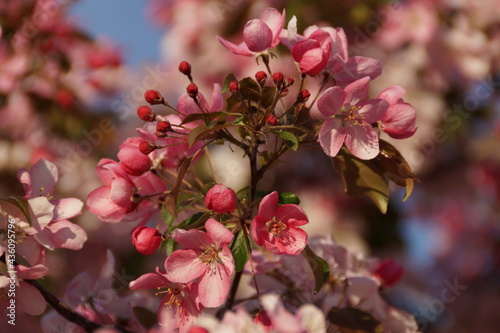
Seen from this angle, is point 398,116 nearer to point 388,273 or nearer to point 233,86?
point 233,86

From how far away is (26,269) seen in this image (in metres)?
1.08

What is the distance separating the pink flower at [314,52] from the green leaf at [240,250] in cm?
30

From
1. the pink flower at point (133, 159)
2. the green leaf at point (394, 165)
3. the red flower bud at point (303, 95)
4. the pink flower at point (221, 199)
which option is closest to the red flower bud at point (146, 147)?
the pink flower at point (133, 159)

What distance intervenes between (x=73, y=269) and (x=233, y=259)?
2.40 meters

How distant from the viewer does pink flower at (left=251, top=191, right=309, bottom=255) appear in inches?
40.3

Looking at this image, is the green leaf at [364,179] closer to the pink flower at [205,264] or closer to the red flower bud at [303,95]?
the red flower bud at [303,95]

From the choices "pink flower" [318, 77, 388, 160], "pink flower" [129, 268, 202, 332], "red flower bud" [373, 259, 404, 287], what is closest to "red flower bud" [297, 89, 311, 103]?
"pink flower" [318, 77, 388, 160]

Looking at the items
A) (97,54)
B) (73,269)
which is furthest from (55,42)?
(73,269)

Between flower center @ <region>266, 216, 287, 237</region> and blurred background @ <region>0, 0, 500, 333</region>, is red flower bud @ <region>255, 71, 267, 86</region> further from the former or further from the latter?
blurred background @ <region>0, 0, 500, 333</region>

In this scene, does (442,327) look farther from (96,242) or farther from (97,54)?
(97,54)

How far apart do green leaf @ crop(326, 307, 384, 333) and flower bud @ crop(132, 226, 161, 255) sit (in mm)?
357

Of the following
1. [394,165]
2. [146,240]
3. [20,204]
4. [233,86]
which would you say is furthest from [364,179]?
[20,204]

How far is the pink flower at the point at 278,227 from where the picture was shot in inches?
40.3

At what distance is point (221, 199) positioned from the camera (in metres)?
1.01
